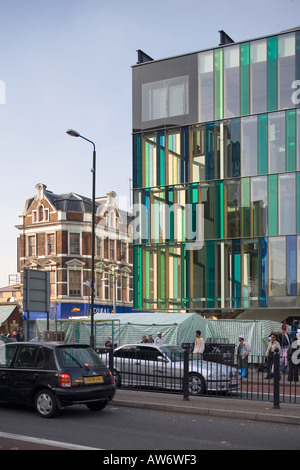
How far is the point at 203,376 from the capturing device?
15.6 meters

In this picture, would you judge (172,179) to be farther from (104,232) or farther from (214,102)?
(104,232)

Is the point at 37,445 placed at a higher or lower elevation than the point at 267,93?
lower

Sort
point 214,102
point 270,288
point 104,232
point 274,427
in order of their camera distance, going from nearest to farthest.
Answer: point 274,427
point 270,288
point 214,102
point 104,232

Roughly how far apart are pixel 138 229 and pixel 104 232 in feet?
93.5

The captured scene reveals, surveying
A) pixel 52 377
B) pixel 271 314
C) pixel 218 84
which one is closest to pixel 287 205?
pixel 271 314

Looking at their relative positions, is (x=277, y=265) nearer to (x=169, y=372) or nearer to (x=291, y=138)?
(x=291, y=138)

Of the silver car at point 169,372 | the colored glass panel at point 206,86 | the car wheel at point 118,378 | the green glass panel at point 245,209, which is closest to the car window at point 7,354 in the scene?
the silver car at point 169,372

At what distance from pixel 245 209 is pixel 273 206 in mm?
1631

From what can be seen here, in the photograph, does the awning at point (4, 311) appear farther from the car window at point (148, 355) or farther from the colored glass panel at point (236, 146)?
the car window at point (148, 355)

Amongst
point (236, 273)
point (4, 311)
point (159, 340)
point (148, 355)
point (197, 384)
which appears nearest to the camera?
point (197, 384)

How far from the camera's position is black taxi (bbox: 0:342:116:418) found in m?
12.0

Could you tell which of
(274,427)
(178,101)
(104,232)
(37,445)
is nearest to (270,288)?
(178,101)

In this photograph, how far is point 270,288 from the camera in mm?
33969

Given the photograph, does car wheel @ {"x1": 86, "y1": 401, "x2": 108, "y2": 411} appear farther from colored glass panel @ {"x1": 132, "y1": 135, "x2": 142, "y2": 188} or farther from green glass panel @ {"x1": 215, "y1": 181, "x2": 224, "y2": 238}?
colored glass panel @ {"x1": 132, "y1": 135, "x2": 142, "y2": 188}
